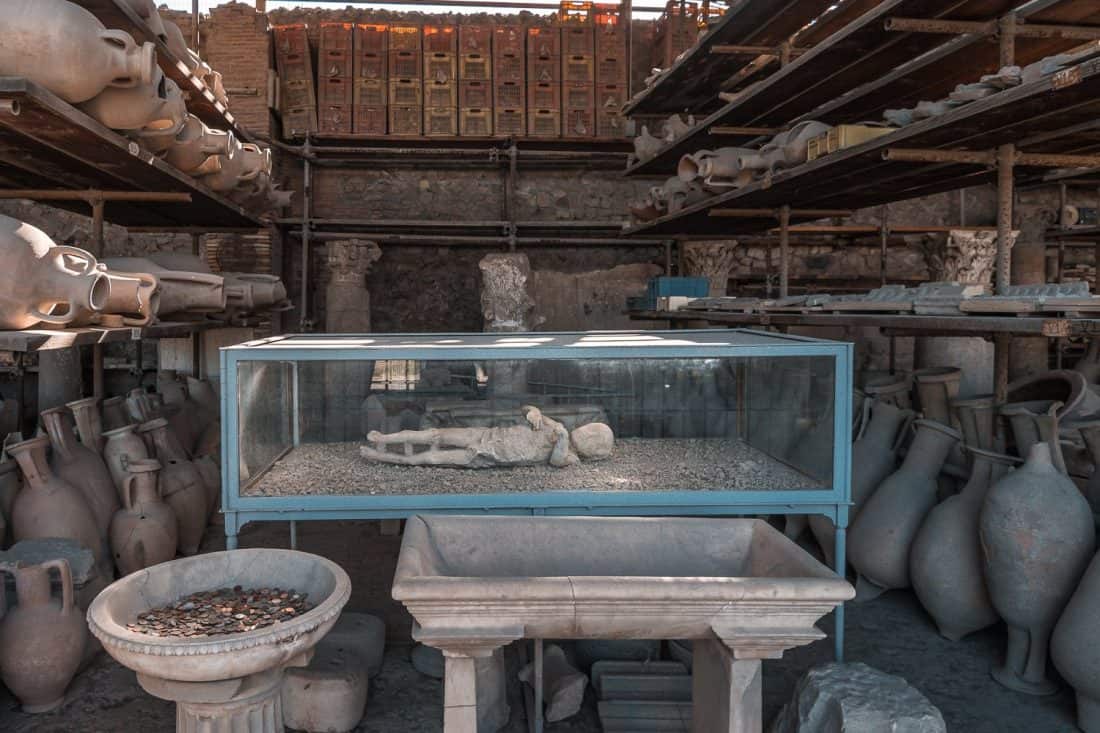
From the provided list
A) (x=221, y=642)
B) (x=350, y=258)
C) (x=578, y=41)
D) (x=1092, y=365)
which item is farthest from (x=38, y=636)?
(x=578, y=41)

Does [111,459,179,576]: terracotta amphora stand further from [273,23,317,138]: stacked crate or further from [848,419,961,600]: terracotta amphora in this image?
[273,23,317,138]: stacked crate

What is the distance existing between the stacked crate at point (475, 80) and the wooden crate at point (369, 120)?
3.46 feet

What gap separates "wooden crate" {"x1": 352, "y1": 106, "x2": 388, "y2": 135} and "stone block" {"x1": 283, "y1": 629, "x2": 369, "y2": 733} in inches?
345

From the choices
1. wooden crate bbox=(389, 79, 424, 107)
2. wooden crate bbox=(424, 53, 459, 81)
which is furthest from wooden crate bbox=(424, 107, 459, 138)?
wooden crate bbox=(424, 53, 459, 81)

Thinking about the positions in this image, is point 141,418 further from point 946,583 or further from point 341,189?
point 341,189

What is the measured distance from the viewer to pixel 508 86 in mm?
10875

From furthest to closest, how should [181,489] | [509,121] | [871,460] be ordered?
[509,121] < [181,489] < [871,460]

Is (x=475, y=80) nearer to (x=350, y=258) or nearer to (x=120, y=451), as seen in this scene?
(x=350, y=258)

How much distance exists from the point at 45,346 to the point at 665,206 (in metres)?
6.34

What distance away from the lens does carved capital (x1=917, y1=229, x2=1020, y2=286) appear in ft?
35.6

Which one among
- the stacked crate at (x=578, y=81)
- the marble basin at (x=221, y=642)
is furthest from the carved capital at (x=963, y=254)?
the marble basin at (x=221, y=642)

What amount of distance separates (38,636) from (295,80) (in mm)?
9001

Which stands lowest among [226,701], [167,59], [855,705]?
[855,705]

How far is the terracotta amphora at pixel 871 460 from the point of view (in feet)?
15.5
